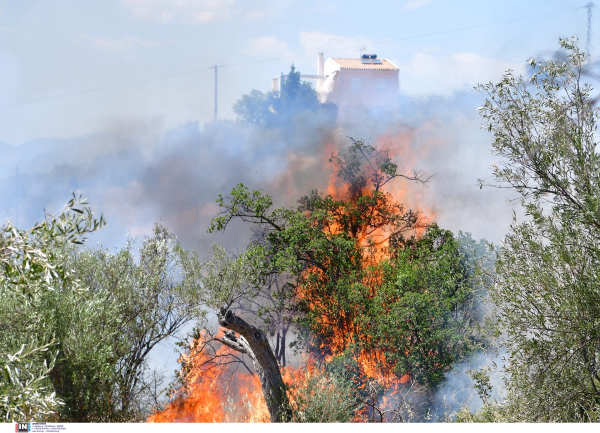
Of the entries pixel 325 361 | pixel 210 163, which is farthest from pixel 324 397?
pixel 210 163

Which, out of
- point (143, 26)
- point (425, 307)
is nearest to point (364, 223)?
point (425, 307)

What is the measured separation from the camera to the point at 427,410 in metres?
7.37

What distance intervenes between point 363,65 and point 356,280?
328 centimetres

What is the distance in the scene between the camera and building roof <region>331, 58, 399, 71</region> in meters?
8.04

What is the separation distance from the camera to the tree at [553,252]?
521 cm

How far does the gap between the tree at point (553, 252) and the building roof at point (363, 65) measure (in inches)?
97.3

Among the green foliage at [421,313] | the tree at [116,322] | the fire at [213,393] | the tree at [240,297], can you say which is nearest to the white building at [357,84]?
the green foliage at [421,313]

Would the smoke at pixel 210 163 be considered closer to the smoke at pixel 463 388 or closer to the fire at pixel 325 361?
the fire at pixel 325 361

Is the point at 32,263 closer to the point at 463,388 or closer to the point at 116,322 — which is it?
the point at 116,322

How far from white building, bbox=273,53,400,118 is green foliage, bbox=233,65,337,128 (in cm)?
11

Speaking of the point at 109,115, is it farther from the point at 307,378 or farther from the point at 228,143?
the point at 307,378

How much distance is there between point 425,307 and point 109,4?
675 cm

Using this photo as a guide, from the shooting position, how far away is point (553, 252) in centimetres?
550

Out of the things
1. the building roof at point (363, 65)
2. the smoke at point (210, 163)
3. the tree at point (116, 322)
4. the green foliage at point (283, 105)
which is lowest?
the tree at point (116, 322)
